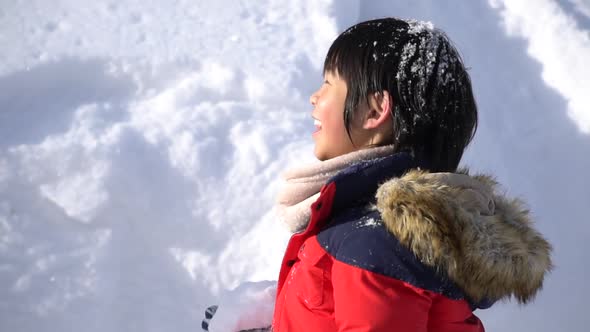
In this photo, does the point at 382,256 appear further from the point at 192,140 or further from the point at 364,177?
the point at 192,140

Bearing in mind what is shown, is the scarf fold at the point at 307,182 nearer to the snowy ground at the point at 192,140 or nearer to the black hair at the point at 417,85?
the black hair at the point at 417,85

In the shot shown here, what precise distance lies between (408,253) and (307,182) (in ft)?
1.04

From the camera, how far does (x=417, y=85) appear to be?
1459 millimetres

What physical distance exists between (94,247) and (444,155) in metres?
1.51

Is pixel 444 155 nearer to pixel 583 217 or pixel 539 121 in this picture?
pixel 583 217

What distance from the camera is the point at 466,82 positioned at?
1.52 meters

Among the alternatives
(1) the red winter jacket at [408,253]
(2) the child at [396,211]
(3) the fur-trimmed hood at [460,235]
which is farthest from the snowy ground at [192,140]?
(3) the fur-trimmed hood at [460,235]

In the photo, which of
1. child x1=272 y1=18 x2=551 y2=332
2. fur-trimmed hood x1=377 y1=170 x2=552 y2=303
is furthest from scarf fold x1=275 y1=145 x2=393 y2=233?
fur-trimmed hood x1=377 y1=170 x2=552 y2=303

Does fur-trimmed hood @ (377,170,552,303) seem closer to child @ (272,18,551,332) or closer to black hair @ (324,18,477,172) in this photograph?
child @ (272,18,551,332)

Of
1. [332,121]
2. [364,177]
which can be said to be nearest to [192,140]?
[332,121]

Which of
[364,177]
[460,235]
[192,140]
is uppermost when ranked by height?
[192,140]

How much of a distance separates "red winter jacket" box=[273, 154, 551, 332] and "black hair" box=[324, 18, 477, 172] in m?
0.08

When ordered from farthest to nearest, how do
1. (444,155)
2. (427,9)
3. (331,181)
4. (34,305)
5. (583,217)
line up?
(427,9), (583,217), (34,305), (444,155), (331,181)

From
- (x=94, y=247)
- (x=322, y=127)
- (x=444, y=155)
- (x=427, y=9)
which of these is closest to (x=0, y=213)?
(x=94, y=247)
